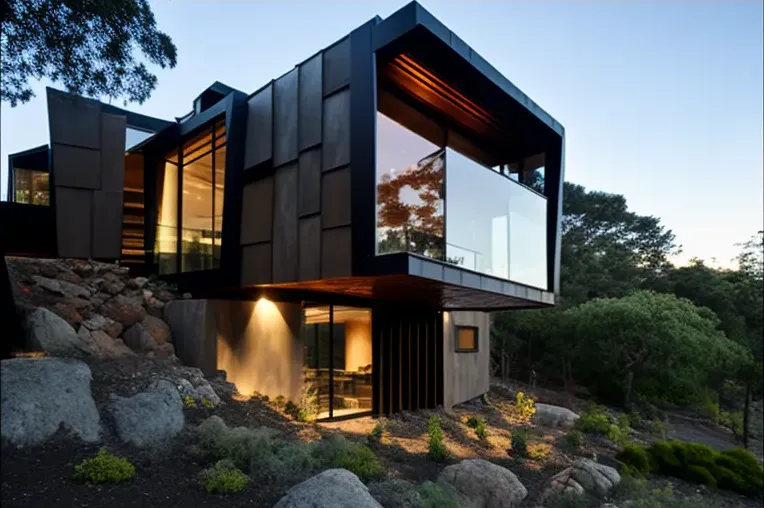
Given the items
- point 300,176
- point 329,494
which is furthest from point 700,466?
point 300,176

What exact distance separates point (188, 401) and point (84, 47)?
15.8ft

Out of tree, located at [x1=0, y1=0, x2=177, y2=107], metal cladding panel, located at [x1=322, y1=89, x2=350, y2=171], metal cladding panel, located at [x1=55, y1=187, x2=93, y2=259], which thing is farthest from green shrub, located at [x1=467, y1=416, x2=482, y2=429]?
tree, located at [x1=0, y1=0, x2=177, y2=107]

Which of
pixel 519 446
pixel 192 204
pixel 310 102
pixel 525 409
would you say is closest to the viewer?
pixel 310 102

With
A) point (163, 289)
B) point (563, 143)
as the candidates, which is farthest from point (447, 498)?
point (563, 143)

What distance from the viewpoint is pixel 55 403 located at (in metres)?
4.77

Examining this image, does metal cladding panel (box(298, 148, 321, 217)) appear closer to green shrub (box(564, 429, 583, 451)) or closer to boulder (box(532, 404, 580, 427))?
green shrub (box(564, 429, 583, 451))

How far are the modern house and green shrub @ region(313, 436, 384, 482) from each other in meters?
2.38

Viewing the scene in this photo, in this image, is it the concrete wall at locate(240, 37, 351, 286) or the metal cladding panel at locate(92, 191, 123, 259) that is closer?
the concrete wall at locate(240, 37, 351, 286)

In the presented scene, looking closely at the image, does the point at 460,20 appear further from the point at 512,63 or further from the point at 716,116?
the point at 716,116

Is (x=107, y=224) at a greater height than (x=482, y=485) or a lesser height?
greater

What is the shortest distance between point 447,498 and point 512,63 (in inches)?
456

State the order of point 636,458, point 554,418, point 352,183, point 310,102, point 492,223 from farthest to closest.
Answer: point 554,418
point 636,458
point 492,223
point 310,102
point 352,183

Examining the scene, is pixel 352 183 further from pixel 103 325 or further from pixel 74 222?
pixel 74 222

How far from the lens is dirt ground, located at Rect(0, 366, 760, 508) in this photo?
4133 mm
